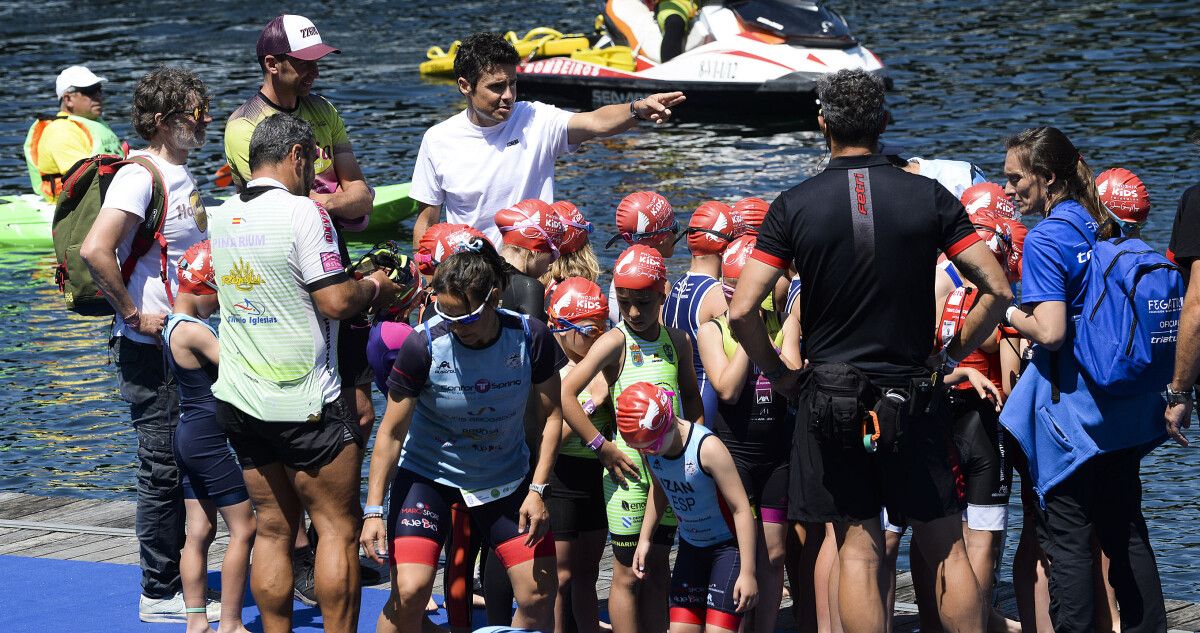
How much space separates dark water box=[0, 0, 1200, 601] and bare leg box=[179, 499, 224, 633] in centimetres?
404

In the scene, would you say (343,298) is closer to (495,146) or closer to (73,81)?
(495,146)

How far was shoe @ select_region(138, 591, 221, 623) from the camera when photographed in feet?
21.7

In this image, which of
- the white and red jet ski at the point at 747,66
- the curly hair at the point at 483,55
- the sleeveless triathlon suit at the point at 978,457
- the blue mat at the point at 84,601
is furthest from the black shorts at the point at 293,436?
the white and red jet ski at the point at 747,66

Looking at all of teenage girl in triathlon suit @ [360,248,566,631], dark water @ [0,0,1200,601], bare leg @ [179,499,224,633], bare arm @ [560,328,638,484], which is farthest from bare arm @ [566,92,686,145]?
dark water @ [0,0,1200,601]

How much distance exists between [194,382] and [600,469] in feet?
5.69

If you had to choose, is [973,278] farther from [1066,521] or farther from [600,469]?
[600,469]

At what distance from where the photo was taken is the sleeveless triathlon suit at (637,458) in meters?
5.91

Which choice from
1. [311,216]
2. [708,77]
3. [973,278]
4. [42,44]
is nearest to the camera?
[973,278]

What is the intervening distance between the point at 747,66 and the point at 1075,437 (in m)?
19.0

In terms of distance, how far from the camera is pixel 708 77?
24.3m

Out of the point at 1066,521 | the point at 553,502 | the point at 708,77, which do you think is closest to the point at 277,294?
the point at 553,502

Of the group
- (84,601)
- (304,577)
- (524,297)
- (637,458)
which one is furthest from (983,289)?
(84,601)

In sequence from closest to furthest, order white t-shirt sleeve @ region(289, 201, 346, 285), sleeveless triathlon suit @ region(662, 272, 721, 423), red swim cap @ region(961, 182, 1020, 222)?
white t-shirt sleeve @ region(289, 201, 346, 285) < sleeveless triathlon suit @ region(662, 272, 721, 423) < red swim cap @ region(961, 182, 1020, 222)

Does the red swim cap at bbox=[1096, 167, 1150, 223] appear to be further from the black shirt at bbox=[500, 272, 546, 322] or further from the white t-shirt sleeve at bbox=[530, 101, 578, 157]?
the white t-shirt sleeve at bbox=[530, 101, 578, 157]
